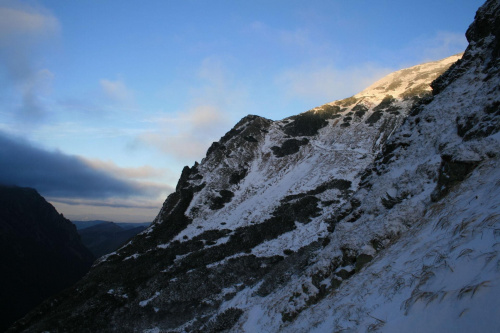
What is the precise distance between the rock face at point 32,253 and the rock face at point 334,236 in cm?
7605

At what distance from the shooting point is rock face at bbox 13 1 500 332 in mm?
5945

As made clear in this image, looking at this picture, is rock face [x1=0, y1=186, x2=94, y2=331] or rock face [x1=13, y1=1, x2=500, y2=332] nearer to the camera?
rock face [x1=13, y1=1, x2=500, y2=332]

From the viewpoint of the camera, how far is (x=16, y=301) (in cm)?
9169

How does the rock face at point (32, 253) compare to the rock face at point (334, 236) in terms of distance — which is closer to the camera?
the rock face at point (334, 236)

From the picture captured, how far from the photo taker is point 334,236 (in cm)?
1695

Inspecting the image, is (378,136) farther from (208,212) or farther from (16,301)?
(16,301)

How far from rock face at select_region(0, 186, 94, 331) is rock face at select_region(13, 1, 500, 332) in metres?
76.0

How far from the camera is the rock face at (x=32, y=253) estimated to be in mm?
97206

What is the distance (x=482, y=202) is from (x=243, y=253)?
27624 mm

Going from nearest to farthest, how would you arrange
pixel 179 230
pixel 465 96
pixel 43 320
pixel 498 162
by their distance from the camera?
pixel 498 162
pixel 465 96
pixel 43 320
pixel 179 230

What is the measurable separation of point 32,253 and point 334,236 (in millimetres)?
163097

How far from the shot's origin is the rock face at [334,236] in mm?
5945

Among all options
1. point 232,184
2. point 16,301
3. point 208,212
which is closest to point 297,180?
point 232,184

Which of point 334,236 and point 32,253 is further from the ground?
point 334,236
